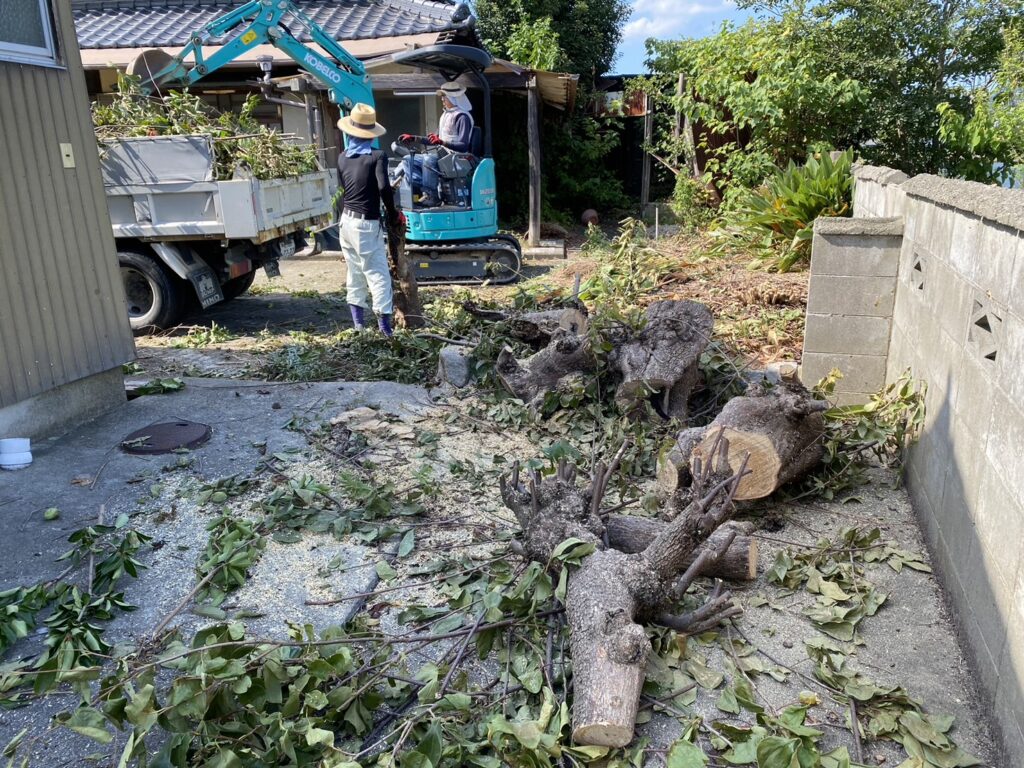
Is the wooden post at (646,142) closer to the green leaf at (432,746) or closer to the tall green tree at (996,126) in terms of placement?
the tall green tree at (996,126)

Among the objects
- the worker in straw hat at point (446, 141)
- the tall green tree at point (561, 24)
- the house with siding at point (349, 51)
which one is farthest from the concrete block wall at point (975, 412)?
the tall green tree at point (561, 24)

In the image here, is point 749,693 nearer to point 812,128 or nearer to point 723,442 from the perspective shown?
point 723,442

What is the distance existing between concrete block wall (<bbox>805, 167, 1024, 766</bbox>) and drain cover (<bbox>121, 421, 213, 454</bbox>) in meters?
4.19

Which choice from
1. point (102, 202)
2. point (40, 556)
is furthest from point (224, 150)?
point (40, 556)

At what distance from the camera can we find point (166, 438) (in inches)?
205

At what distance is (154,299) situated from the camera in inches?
323

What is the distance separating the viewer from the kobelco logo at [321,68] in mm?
8445

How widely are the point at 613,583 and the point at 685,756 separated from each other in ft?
2.32

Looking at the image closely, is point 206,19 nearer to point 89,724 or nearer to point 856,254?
point 856,254

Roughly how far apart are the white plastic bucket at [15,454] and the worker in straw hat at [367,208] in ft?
10.6

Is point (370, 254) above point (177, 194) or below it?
below

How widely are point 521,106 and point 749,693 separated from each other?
13.8m

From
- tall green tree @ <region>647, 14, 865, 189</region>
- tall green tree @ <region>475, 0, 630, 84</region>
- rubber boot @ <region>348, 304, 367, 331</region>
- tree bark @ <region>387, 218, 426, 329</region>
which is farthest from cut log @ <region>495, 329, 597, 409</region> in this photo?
tall green tree @ <region>475, 0, 630, 84</region>

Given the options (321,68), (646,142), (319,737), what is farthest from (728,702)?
(646,142)
